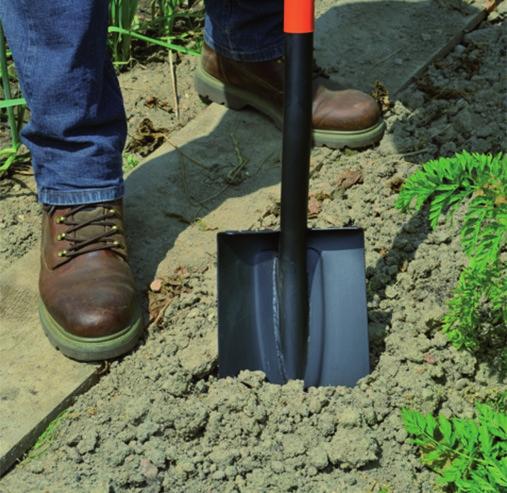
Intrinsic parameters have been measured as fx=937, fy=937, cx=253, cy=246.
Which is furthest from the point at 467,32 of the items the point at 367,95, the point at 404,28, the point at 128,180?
the point at 128,180

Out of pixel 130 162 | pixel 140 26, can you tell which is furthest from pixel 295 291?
pixel 140 26

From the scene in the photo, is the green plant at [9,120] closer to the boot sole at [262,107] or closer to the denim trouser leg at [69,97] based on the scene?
the denim trouser leg at [69,97]

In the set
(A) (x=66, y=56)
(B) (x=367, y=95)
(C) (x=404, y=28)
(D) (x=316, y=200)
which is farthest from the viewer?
(C) (x=404, y=28)

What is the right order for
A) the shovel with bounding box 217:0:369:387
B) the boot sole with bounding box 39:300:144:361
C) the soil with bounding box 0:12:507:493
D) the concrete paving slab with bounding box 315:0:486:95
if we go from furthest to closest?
the concrete paving slab with bounding box 315:0:486:95
the boot sole with bounding box 39:300:144:361
the shovel with bounding box 217:0:369:387
the soil with bounding box 0:12:507:493

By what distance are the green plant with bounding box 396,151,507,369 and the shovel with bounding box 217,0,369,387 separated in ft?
0.74

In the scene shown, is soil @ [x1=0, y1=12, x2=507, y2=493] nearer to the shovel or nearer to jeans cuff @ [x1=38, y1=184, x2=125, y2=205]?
the shovel

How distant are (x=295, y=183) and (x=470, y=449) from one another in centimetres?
69

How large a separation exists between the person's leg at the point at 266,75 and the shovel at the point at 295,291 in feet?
2.35

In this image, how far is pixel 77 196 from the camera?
7.53 ft

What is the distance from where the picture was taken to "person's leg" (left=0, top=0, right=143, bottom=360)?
2080 millimetres

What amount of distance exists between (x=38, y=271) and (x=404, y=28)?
174 cm

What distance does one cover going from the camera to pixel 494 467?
160cm

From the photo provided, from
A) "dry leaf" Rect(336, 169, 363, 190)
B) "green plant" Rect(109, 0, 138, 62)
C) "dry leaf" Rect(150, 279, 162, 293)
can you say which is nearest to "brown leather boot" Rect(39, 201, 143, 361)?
"dry leaf" Rect(150, 279, 162, 293)

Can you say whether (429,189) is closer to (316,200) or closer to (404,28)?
(316,200)
